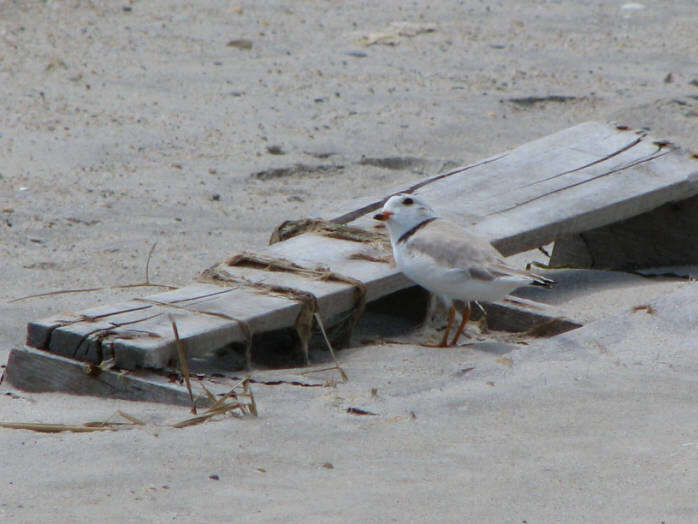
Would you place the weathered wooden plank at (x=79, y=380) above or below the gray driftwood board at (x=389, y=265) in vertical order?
below

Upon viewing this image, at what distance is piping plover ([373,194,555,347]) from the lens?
4.14 m

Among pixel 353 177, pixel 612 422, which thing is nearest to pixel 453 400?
pixel 612 422

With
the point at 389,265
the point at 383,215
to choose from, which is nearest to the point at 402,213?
the point at 383,215

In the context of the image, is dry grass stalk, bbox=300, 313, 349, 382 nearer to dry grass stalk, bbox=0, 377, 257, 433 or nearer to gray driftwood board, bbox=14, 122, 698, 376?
gray driftwood board, bbox=14, 122, 698, 376

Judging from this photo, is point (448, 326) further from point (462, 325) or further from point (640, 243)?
point (640, 243)

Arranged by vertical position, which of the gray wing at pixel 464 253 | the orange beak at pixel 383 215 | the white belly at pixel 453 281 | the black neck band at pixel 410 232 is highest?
the orange beak at pixel 383 215

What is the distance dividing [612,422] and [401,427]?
675mm

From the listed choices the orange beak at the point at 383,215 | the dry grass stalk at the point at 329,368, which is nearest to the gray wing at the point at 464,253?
the orange beak at the point at 383,215

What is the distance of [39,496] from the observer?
2928mm

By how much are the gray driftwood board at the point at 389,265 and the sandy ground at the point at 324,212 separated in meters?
0.22

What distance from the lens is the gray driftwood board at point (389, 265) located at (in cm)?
371

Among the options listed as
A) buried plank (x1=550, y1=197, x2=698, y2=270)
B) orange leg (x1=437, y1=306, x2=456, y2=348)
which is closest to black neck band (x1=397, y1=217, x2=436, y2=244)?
orange leg (x1=437, y1=306, x2=456, y2=348)

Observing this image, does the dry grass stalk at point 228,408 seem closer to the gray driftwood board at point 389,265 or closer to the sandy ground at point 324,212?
the sandy ground at point 324,212

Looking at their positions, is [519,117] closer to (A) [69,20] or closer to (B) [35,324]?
(A) [69,20]
